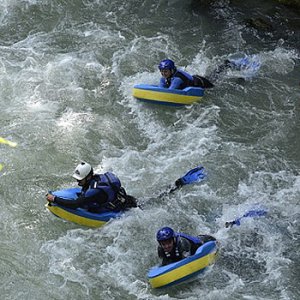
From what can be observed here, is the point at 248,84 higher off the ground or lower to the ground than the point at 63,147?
higher

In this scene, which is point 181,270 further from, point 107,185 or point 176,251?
point 107,185

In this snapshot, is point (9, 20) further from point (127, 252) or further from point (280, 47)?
point (127, 252)

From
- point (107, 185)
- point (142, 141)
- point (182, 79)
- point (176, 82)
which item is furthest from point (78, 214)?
point (182, 79)

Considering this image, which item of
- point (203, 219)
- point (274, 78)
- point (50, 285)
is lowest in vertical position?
point (50, 285)

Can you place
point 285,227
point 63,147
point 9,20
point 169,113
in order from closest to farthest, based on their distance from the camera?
point 285,227, point 63,147, point 169,113, point 9,20

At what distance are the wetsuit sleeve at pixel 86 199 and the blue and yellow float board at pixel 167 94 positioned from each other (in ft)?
10.4

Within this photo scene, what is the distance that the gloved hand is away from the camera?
328 inches

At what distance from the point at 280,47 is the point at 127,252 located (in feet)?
21.3

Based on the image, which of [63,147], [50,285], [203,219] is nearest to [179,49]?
[63,147]

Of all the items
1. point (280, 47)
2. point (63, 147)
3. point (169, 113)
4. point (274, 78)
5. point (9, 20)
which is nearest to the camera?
point (63, 147)

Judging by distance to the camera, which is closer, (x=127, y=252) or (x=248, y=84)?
(x=127, y=252)

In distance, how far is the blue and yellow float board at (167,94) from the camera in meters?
10.0

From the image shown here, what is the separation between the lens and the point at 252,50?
11836 mm

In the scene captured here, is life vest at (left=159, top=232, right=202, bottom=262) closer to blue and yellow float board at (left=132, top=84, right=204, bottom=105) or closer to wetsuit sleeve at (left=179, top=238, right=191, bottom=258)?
wetsuit sleeve at (left=179, top=238, right=191, bottom=258)
